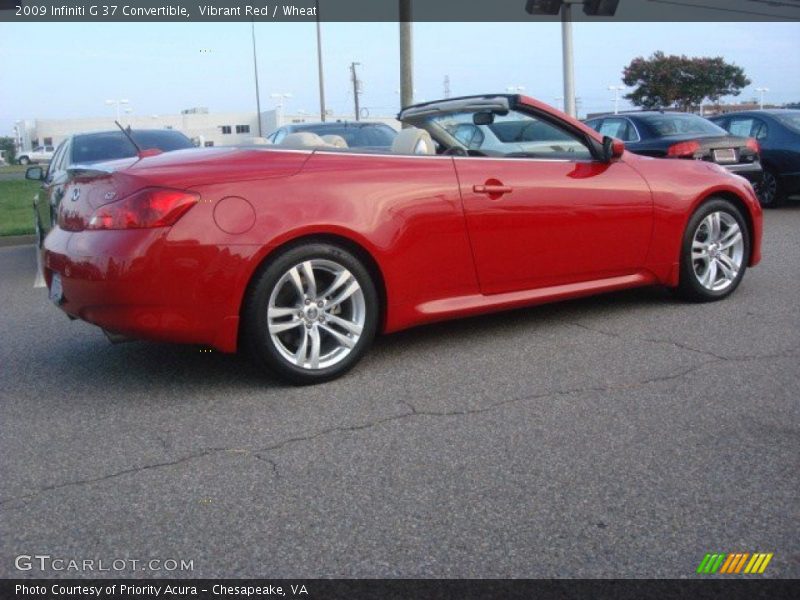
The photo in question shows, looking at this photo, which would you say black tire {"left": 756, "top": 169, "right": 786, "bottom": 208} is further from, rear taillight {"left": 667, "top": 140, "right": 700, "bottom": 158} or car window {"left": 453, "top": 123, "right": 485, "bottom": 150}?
car window {"left": 453, "top": 123, "right": 485, "bottom": 150}

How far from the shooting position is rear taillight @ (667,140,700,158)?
452 inches

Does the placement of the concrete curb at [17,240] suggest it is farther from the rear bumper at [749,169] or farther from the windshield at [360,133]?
the rear bumper at [749,169]

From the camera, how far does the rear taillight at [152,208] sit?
4152 mm

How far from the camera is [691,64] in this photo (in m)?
41.2

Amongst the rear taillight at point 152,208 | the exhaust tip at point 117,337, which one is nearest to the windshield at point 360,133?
the exhaust tip at point 117,337

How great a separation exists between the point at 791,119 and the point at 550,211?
→ 938cm

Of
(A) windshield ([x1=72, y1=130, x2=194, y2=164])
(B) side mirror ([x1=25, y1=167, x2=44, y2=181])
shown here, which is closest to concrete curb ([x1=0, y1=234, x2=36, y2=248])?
(B) side mirror ([x1=25, y1=167, x2=44, y2=181])

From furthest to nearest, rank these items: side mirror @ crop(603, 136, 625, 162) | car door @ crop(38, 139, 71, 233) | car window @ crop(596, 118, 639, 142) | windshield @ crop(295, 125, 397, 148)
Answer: car window @ crop(596, 118, 639, 142), windshield @ crop(295, 125, 397, 148), car door @ crop(38, 139, 71, 233), side mirror @ crop(603, 136, 625, 162)

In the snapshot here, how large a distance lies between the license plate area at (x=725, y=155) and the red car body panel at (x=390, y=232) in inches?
236

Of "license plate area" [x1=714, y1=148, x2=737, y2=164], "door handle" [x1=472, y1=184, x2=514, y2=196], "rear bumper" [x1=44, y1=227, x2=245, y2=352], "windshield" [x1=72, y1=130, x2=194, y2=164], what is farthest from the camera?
"license plate area" [x1=714, y1=148, x2=737, y2=164]

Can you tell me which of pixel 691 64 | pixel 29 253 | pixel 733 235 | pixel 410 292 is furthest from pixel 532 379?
pixel 691 64

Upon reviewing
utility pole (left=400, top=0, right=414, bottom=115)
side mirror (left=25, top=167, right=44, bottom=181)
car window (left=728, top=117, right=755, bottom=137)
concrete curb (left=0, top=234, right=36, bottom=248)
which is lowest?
concrete curb (left=0, top=234, right=36, bottom=248)

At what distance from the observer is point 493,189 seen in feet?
16.4

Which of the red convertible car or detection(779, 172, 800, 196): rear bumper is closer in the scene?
the red convertible car
